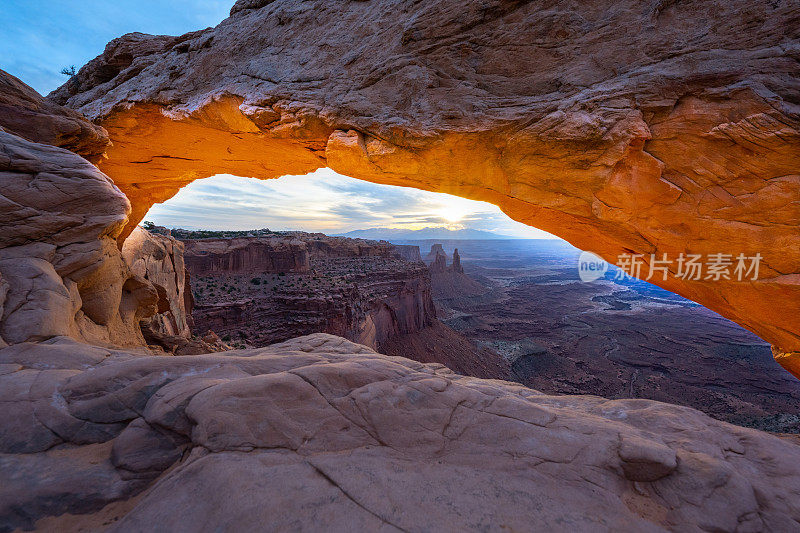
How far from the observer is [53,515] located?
7.31 feet

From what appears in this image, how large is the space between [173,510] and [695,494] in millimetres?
4302

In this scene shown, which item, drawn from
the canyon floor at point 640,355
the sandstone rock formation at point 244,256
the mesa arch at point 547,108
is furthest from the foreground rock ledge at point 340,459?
the sandstone rock formation at point 244,256

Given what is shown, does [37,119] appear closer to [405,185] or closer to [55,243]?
[55,243]

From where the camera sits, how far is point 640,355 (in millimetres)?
32094

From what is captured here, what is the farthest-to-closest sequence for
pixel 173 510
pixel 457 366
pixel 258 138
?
pixel 457 366 → pixel 258 138 → pixel 173 510

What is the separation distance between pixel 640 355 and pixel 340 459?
4017cm

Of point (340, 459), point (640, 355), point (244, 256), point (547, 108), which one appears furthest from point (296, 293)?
point (640, 355)

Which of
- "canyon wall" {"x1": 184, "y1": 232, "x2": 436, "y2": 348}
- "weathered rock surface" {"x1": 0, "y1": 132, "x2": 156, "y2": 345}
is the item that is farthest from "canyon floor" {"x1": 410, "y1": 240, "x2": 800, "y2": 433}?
"weathered rock surface" {"x1": 0, "y1": 132, "x2": 156, "y2": 345}

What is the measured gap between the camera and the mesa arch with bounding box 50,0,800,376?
18.7 feet

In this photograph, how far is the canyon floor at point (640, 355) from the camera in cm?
2337

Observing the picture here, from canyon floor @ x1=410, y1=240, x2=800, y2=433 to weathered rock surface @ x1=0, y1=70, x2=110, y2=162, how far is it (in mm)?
28477

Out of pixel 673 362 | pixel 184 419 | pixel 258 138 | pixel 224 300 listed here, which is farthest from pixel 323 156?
pixel 673 362

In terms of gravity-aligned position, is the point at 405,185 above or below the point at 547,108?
below

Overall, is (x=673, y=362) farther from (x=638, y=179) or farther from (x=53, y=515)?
(x=53, y=515)
